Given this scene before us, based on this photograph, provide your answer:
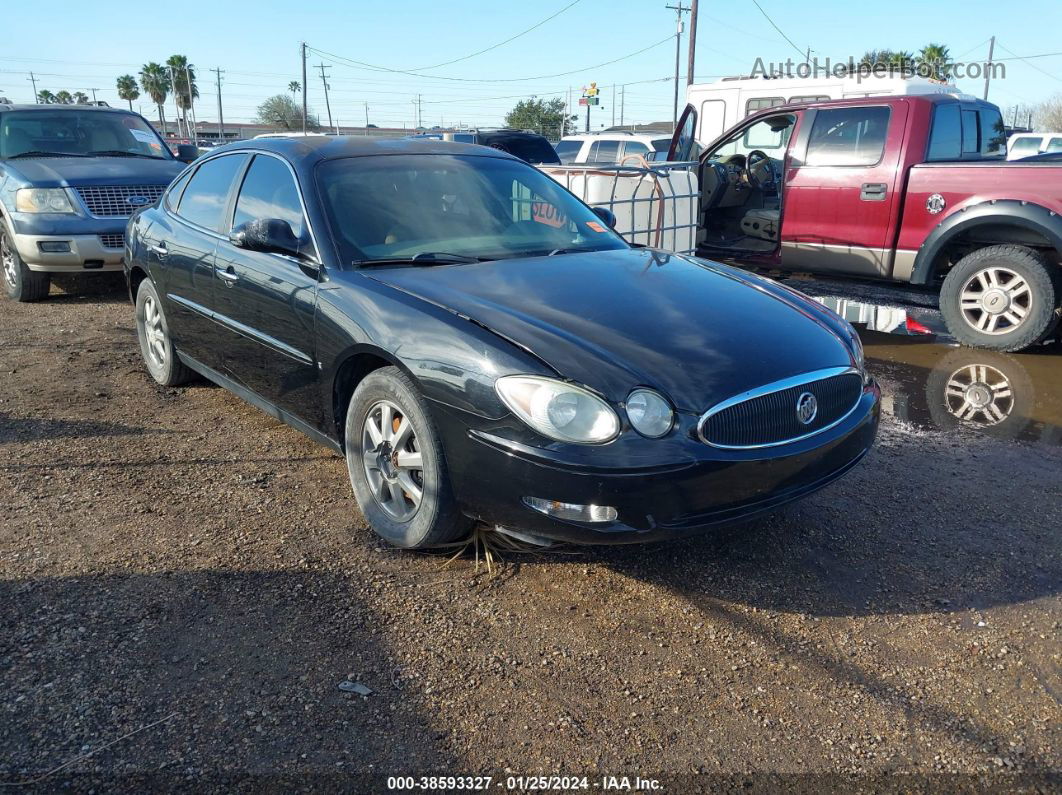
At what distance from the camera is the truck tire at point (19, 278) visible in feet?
27.6

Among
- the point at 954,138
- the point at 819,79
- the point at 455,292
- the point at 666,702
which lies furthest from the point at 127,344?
the point at 819,79

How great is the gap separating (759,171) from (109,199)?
21.9ft

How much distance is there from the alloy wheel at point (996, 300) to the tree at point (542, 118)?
58.5 metres

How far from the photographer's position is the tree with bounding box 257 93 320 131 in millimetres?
77938

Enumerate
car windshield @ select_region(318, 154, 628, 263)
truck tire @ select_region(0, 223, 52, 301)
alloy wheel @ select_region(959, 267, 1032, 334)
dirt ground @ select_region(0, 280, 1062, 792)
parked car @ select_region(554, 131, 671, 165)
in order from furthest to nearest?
1. parked car @ select_region(554, 131, 671, 165)
2. truck tire @ select_region(0, 223, 52, 301)
3. alloy wheel @ select_region(959, 267, 1032, 334)
4. car windshield @ select_region(318, 154, 628, 263)
5. dirt ground @ select_region(0, 280, 1062, 792)

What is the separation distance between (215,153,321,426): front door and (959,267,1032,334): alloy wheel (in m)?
5.39

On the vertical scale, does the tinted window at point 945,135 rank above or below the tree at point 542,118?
below

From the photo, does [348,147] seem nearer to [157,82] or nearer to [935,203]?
[935,203]

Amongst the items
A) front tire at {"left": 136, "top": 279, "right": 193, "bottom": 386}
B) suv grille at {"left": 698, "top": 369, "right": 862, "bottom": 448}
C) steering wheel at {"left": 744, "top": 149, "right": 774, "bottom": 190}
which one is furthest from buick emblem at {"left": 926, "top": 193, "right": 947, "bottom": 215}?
front tire at {"left": 136, "top": 279, "right": 193, "bottom": 386}

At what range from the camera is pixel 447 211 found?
13.6 ft

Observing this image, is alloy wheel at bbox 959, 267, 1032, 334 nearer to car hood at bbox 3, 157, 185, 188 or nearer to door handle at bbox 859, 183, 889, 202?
door handle at bbox 859, 183, 889, 202

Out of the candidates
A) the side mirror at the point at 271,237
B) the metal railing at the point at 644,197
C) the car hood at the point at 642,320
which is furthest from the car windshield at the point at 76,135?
the car hood at the point at 642,320

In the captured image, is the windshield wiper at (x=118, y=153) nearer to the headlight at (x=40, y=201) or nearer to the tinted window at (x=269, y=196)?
the headlight at (x=40, y=201)

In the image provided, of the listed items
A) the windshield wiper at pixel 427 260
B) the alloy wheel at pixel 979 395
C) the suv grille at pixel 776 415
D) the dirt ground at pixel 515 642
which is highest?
the windshield wiper at pixel 427 260
